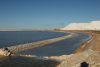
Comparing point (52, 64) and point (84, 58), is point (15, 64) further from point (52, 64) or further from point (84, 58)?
point (84, 58)

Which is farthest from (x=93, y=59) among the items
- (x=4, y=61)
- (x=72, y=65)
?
(x=4, y=61)

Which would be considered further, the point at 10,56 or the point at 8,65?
the point at 10,56

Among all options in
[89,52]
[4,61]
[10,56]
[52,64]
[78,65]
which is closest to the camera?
[78,65]

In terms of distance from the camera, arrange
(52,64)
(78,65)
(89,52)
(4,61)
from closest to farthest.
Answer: (78,65) → (89,52) → (52,64) → (4,61)

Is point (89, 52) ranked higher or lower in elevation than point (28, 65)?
higher

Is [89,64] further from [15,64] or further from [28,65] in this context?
[15,64]

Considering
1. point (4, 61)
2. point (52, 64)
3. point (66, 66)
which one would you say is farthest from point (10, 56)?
point (66, 66)

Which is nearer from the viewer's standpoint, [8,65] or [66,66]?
[66,66]

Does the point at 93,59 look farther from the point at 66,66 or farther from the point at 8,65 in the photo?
the point at 8,65

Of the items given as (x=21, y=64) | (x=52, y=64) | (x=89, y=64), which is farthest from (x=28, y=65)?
(x=89, y=64)
